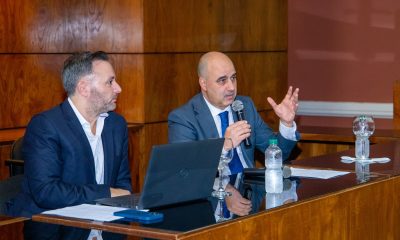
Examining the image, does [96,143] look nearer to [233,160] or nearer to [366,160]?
[233,160]

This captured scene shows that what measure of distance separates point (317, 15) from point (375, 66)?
2.45 feet

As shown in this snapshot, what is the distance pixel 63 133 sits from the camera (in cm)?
357

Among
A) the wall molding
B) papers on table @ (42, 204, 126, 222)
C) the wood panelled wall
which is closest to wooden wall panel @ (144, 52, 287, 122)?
the wood panelled wall

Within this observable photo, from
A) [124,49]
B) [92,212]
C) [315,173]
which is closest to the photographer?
[92,212]

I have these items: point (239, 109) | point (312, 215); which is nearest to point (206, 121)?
point (239, 109)

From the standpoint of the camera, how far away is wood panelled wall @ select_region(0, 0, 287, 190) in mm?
5332

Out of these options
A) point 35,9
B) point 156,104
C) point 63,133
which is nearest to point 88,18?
point 35,9

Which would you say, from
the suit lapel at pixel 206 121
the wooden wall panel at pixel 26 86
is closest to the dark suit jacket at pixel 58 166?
the suit lapel at pixel 206 121

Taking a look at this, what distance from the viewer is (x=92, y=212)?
2770 millimetres

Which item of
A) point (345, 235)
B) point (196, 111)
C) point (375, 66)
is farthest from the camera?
point (375, 66)

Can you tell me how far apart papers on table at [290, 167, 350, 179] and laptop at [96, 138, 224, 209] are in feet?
2.37

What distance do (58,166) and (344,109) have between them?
13.5 ft

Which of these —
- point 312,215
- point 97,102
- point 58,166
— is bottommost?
point 312,215

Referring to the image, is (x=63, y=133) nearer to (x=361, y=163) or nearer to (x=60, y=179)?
(x=60, y=179)
